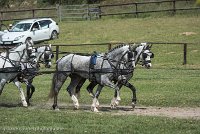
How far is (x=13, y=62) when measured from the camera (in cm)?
1625

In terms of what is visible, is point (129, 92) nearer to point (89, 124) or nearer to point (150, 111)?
point (150, 111)

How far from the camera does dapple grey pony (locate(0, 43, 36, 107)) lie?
629 inches

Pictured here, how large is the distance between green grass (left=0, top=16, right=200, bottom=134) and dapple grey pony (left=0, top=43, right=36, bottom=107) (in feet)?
2.66

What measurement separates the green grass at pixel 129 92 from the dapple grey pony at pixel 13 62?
0.81m

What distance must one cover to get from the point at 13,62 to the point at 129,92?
Result: 5112mm

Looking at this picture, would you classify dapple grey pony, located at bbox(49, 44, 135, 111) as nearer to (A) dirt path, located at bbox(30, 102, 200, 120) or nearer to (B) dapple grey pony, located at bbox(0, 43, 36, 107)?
(A) dirt path, located at bbox(30, 102, 200, 120)

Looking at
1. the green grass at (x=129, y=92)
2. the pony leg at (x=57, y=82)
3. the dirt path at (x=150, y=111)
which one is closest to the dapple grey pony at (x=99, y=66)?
the pony leg at (x=57, y=82)

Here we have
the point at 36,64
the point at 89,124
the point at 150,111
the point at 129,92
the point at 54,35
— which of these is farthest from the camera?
the point at 54,35

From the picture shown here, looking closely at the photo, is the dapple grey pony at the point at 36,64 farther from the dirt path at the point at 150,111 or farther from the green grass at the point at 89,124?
the green grass at the point at 89,124

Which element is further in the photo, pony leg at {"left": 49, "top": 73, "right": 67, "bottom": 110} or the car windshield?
the car windshield

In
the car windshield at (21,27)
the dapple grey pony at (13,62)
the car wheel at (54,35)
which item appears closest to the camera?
Result: the dapple grey pony at (13,62)

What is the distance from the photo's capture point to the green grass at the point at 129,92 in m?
11.9

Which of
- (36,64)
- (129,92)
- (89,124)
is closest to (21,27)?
(129,92)

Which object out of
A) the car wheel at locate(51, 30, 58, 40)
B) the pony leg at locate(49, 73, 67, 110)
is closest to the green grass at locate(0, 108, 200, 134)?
the pony leg at locate(49, 73, 67, 110)
